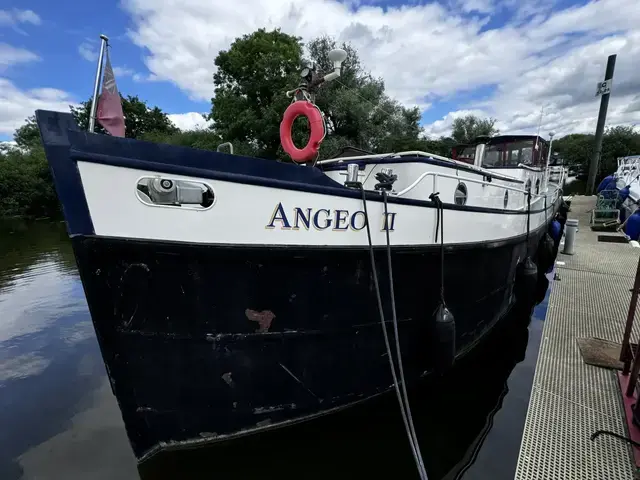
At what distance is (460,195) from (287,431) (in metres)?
3.43

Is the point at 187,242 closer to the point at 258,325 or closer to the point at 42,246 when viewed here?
the point at 258,325

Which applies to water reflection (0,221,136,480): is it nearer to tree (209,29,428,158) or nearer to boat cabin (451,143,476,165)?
boat cabin (451,143,476,165)

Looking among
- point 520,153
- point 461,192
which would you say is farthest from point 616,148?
point 461,192

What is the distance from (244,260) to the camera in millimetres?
2672

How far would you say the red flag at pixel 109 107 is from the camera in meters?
2.63

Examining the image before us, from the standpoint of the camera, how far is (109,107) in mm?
2645

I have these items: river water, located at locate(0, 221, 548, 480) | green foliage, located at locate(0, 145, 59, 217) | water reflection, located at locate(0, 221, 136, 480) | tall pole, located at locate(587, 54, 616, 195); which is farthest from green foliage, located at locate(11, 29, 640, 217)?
river water, located at locate(0, 221, 548, 480)

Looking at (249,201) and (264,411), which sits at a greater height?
(249,201)

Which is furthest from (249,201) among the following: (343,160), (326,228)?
(343,160)

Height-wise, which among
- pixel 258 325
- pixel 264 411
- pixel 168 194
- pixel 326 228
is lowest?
pixel 264 411

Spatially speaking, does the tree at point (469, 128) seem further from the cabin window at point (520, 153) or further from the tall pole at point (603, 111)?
the cabin window at point (520, 153)

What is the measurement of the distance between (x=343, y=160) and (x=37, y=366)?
17.5ft

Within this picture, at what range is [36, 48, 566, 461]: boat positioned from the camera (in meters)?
2.36

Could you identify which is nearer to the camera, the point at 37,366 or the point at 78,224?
the point at 78,224
